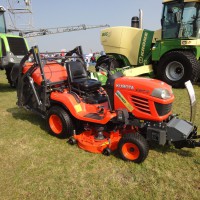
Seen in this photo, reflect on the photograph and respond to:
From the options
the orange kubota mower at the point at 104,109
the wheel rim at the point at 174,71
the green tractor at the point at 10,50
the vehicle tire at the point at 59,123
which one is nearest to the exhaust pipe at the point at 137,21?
the wheel rim at the point at 174,71

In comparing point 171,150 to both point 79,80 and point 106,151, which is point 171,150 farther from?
point 79,80

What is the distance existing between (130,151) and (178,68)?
18.7 ft

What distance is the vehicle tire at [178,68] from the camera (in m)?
7.82

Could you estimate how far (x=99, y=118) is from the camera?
376cm

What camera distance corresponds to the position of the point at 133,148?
11.2 ft

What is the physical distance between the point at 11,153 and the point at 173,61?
20.8 feet

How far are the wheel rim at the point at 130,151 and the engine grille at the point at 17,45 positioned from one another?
695 cm

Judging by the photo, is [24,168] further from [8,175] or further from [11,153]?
[11,153]

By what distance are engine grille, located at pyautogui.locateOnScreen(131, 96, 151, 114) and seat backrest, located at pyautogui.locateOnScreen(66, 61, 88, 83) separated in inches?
56.0

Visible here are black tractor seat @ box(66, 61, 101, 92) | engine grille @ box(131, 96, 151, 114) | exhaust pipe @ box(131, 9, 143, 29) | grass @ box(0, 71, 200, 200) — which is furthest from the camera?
exhaust pipe @ box(131, 9, 143, 29)

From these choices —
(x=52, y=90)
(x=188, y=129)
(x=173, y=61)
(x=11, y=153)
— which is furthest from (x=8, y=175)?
(x=173, y=61)

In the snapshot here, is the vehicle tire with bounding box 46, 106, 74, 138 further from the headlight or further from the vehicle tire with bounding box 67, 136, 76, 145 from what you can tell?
the headlight

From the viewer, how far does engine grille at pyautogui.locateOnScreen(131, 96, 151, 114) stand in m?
3.39

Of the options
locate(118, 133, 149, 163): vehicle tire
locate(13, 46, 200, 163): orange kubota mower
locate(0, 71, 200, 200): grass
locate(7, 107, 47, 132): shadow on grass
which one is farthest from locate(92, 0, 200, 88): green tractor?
locate(118, 133, 149, 163): vehicle tire
